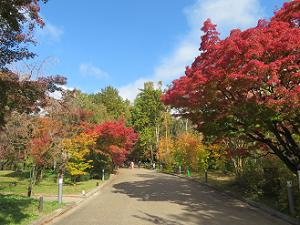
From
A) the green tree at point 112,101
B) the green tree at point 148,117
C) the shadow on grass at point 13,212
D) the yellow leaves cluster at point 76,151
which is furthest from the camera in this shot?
the green tree at point 112,101

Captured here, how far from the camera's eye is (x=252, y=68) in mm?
10867

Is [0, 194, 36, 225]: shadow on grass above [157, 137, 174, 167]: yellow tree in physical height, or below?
below

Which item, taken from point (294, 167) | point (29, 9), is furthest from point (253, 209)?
point (29, 9)

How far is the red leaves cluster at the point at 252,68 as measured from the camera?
10.8 metres

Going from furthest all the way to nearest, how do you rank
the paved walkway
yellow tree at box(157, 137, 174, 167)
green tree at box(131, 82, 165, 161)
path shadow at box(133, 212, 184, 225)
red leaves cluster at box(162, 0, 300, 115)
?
1. green tree at box(131, 82, 165, 161)
2. yellow tree at box(157, 137, 174, 167)
3. red leaves cluster at box(162, 0, 300, 115)
4. the paved walkway
5. path shadow at box(133, 212, 184, 225)

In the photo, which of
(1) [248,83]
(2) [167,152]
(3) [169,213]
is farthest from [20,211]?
(2) [167,152]

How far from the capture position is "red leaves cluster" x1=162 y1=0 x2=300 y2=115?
35.3ft

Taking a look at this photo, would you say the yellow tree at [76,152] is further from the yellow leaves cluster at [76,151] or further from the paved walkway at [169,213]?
the paved walkway at [169,213]

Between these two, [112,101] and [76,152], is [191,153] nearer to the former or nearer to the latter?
[76,152]

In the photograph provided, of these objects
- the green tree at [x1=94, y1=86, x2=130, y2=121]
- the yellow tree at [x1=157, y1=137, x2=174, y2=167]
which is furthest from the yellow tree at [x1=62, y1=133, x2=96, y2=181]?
the green tree at [x1=94, y1=86, x2=130, y2=121]

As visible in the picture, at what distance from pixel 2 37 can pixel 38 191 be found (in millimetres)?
12714

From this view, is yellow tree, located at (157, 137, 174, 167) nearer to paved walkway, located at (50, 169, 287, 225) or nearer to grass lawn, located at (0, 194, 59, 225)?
paved walkway, located at (50, 169, 287, 225)

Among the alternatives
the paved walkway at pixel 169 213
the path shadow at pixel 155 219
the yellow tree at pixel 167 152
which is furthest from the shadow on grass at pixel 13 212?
the yellow tree at pixel 167 152

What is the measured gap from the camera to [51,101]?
11.5 m
